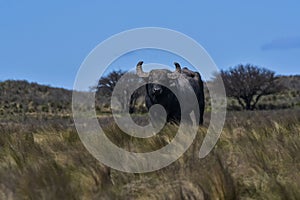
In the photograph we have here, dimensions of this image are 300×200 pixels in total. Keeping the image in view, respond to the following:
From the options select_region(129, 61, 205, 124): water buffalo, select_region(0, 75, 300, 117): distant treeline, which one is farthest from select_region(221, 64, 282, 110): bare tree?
select_region(129, 61, 205, 124): water buffalo

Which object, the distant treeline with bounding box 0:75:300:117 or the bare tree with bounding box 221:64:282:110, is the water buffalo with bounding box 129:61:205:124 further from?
the bare tree with bounding box 221:64:282:110

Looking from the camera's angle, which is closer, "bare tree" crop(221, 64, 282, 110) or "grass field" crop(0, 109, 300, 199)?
"grass field" crop(0, 109, 300, 199)

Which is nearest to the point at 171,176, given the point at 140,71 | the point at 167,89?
the point at 167,89

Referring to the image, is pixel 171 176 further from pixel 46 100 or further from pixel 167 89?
pixel 46 100

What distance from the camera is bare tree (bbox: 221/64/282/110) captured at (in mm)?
70500

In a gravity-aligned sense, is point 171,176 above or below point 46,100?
below

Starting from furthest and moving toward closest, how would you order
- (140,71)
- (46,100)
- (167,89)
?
(46,100)
(140,71)
(167,89)

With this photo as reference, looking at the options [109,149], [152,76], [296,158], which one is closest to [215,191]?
[296,158]

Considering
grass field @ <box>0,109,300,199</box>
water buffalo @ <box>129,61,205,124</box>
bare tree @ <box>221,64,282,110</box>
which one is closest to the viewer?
grass field @ <box>0,109,300,199</box>

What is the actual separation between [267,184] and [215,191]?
2.04 ft

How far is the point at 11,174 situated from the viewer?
22.0ft

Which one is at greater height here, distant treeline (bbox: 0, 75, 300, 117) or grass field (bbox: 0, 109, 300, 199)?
distant treeline (bbox: 0, 75, 300, 117)

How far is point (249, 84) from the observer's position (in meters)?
71.1

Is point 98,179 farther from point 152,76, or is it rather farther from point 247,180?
point 152,76
